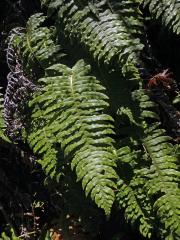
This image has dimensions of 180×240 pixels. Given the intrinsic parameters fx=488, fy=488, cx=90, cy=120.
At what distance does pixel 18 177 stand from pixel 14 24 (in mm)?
1105

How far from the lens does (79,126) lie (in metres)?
2.71

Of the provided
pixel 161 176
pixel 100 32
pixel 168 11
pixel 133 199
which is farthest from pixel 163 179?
pixel 168 11

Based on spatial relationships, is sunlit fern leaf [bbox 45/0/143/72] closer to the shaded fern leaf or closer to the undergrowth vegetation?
the undergrowth vegetation

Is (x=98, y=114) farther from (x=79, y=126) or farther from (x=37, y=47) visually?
(x=37, y=47)

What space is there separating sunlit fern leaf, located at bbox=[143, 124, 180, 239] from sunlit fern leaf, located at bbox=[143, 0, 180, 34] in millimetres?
637

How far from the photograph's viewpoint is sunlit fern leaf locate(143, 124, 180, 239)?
2.63 meters

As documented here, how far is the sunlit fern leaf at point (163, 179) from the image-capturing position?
2.63m

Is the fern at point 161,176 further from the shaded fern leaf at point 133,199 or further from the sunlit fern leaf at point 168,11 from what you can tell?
the sunlit fern leaf at point 168,11

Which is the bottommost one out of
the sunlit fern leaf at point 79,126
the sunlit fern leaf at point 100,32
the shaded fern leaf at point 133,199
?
the shaded fern leaf at point 133,199

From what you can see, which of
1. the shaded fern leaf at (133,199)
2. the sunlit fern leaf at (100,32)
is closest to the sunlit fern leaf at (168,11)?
the sunlit fern leaf at (100,32)

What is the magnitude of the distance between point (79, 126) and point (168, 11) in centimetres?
91

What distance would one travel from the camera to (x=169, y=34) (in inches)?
132

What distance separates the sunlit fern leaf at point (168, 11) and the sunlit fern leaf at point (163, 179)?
637mm

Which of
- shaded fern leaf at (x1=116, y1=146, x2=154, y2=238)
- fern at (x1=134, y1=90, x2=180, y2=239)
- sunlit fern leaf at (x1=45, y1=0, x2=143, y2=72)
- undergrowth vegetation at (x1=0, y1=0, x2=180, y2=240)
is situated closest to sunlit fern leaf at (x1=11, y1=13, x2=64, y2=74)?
undergrowth vegetation at (x1=0, y1=0, x2=180, y2=240)
